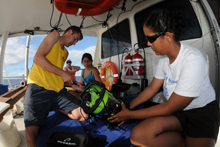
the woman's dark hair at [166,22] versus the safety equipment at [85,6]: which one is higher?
the safety equipment at [85,6]

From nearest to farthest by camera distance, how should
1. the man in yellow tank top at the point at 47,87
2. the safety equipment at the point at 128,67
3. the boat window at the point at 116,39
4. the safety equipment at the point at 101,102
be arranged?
1. the safety equipment at the point at 101,102
2. the man in yellow tank top at the point at 47,87
3. the safety equipment at the point at 128,67
4. the boat window at the point at 116,39

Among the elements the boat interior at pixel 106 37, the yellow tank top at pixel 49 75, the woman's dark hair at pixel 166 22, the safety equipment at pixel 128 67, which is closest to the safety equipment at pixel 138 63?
the boat interior at pixel 106 37

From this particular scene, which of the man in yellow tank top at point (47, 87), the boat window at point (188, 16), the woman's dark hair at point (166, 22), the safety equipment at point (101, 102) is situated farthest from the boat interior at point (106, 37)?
the woman's dark hair at point (166, 22)

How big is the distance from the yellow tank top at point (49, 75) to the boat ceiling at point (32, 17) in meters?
1.79

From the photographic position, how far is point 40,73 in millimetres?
1693

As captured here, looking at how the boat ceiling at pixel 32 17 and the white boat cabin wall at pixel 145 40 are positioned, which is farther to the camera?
the boat ceiling at pixel 32 17

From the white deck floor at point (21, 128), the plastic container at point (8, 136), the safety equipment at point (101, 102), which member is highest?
the safety equipment at point (101, 102)

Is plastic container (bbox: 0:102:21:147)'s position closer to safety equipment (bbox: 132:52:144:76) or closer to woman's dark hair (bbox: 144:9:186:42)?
woman's dark hair (bbox: 144:9:186:42)

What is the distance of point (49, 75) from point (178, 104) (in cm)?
159

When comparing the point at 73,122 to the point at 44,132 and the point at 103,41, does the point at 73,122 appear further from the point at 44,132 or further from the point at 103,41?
the point at 103,41

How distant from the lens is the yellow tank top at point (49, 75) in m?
1.66

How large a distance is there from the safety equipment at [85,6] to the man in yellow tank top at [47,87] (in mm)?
1076

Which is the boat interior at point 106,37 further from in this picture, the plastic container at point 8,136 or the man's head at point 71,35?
the man's head at point 71,35

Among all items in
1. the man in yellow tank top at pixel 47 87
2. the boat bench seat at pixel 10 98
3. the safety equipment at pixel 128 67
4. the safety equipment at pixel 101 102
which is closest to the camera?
the safety equipment at pixel 101 102
